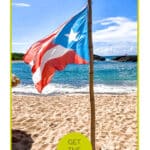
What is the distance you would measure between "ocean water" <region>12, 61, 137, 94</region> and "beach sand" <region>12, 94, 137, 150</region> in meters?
0.03

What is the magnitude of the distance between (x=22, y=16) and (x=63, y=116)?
1.39 ft

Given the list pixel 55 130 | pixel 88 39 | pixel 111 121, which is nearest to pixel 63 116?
pixel 55 130

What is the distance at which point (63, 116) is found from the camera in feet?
6.02

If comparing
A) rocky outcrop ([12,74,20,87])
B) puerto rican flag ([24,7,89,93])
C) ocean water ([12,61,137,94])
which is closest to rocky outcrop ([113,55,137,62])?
ocean water ([12,61,137,94])

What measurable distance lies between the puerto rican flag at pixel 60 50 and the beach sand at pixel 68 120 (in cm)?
11

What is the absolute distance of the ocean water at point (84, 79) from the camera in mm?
1790

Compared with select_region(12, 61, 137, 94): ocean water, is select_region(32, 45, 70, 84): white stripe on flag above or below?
above

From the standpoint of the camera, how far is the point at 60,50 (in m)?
1.80

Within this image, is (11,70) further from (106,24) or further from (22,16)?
(106,24)

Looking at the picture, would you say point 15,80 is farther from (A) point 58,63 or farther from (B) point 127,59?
(B) point 127,59

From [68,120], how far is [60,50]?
0.28 metres

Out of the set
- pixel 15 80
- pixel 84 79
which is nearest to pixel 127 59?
pixel 84 79

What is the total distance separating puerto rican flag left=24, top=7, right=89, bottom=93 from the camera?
1794mm

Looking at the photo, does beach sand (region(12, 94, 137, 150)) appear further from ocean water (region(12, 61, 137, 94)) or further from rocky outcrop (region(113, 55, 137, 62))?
rocky outcrop (region(113, 55, 137, 62))
